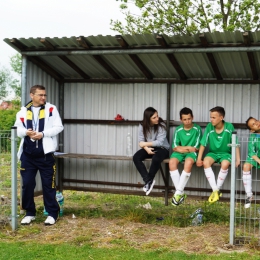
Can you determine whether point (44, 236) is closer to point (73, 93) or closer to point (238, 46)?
point (73, 93)

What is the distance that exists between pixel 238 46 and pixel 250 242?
2598mm

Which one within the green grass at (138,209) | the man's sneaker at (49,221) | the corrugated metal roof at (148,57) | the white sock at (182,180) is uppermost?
the corrugated metal roof at (148,57)

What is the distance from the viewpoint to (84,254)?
5.30m

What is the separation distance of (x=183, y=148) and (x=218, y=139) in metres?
0.57

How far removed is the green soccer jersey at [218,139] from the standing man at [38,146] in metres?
2.28

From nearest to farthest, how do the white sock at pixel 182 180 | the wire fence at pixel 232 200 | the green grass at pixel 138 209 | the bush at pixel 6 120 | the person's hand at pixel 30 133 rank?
the wire fence at pixel 232 200, the person's hand at pixel 30 133, the white sock at pixel 182 180, the green grass at pixel 138 209, the bush at pixel 6 120

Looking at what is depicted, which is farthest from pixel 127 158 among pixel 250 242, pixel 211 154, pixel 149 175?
pixel 250 242

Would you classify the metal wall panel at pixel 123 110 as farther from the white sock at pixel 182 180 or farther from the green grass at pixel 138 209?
the white sock at pixel 182 180

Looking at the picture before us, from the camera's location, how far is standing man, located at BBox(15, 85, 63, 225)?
257 inches

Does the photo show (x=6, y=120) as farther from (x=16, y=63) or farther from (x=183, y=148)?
(x=16, y=63)

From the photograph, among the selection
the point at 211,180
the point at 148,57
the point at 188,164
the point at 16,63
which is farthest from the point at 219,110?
the point at 16,63

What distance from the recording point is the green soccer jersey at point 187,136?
23.3 ft

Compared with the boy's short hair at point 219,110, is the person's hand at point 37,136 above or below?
below

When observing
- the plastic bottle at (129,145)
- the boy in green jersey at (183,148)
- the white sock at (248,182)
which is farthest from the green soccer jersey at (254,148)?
the plastic bottle at (129,145)
